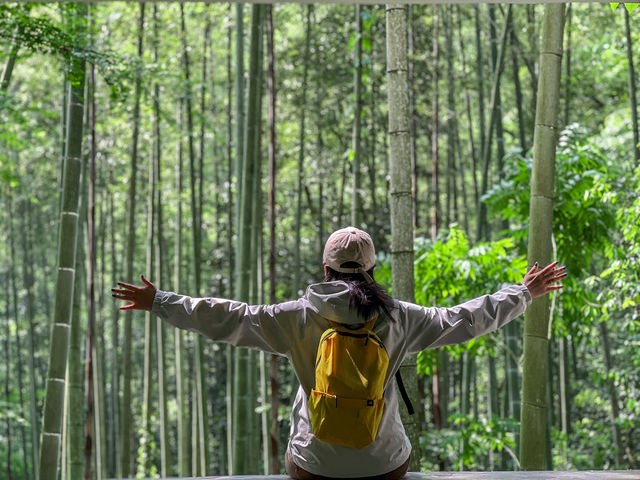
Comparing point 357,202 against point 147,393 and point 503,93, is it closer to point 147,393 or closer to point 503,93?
point 147,393

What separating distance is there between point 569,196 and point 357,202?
4.18ft

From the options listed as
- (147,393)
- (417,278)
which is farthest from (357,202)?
(147,393)

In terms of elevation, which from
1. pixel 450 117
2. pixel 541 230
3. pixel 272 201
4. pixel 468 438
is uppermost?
pixel 450 117

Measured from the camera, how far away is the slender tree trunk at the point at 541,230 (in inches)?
131

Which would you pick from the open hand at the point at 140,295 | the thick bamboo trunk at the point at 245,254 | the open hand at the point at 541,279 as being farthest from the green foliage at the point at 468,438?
the open hand at the point at 140,295

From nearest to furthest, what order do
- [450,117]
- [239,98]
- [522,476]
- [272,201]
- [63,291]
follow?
[522,476] < [63,291] < [272,201] < [239,98] < [450,117]

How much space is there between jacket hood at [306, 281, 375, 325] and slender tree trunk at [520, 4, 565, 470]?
1365 mm

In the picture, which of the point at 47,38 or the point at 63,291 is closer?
the point at 47,38

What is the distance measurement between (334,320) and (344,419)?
0.25m

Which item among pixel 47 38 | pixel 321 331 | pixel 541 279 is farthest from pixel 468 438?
pixel 47 38

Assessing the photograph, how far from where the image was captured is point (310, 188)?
35.2 feet

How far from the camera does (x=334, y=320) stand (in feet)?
7.12

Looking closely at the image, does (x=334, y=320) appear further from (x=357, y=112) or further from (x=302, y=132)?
(x=302, y=132)

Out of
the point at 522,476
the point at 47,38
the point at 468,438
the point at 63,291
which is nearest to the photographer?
the point at 522,476
